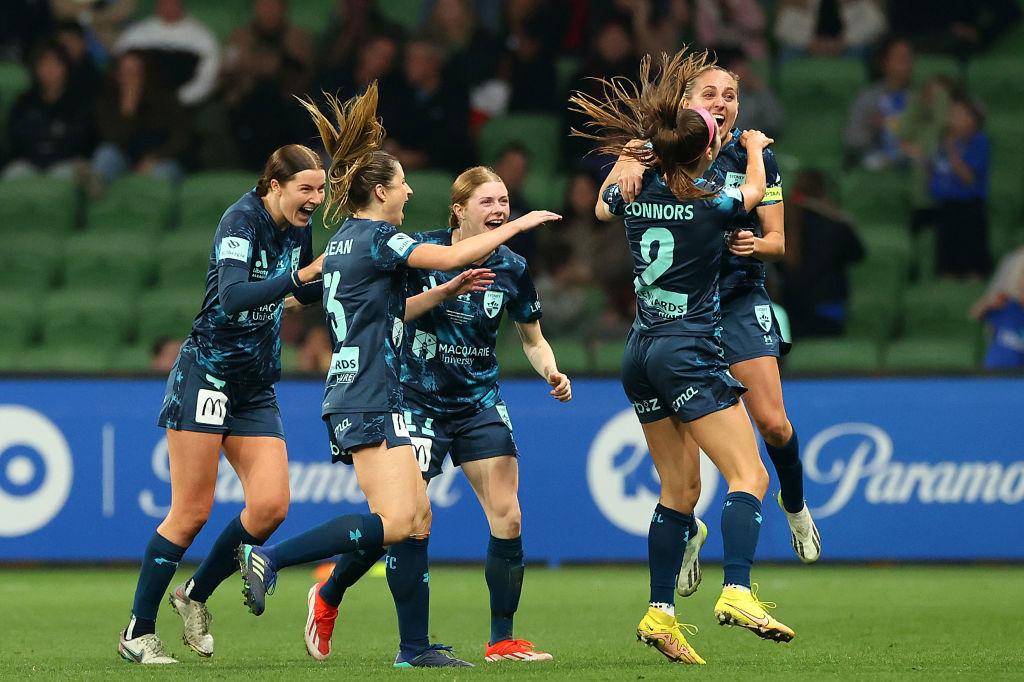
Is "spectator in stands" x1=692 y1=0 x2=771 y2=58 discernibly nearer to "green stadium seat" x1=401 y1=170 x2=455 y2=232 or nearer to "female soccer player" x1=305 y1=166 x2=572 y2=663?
"green stadium seat" x1=401 y1=170 x2=455 y2=232

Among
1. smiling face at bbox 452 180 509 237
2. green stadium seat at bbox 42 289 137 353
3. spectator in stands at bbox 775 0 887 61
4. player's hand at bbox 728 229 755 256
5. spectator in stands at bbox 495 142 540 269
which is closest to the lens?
player's hand at bbox 728 229 755 256

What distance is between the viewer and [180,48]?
47.0 ft

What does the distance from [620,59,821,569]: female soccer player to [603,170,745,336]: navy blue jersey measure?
0.27 metres

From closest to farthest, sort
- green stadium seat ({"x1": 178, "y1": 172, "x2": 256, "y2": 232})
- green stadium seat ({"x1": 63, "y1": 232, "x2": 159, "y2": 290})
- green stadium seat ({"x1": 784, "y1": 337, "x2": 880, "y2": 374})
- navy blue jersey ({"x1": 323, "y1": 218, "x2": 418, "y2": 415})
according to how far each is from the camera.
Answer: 1. navy blue jersey ({"x1": 323, "y1": 218, "x2": 418, "y2": 415})
2. green stadium seat ({"x1": 784, "y1": 337, "x2": 880, "y2": 374})
3. green stadium seat ({"x1": 63, "y1": 232, "x2": 159, "y2": 290})
4. green stadium seat ({"x1": 178, "y1": 172, "x2": 256, "y2": 232})

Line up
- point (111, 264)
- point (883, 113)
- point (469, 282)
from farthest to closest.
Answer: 1. point (883, 113)
2. point (111, 264)
3. point (469, 282)

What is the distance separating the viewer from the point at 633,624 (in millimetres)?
7652

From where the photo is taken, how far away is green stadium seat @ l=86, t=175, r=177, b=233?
13773 mm

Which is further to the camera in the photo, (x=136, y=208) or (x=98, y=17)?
(x=98, y=17)

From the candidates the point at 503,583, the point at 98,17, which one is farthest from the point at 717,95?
the point at 98,17

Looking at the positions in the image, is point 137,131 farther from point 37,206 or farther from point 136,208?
point 37,206

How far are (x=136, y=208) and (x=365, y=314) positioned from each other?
866 centimetres

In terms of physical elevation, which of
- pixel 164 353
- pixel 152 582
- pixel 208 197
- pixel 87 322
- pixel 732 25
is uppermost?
pixel 732 25

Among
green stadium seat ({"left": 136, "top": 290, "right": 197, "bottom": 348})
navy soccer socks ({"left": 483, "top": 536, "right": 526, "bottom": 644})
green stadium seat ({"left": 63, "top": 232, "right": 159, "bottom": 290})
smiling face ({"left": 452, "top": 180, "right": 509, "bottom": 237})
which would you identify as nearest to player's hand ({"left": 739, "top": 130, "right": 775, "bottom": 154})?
smiling face ({"left": 452, "top": 180, "right": 509, "bottom": 237})

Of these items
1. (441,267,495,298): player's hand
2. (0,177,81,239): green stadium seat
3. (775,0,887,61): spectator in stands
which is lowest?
(441,267,495,298): player's hand
